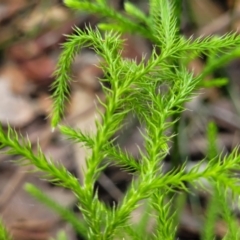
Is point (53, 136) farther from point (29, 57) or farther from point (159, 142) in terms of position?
point (159, 142)

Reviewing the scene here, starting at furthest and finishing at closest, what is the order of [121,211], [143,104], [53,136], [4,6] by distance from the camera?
[4,6], [53,136], [143,104], [121,211]

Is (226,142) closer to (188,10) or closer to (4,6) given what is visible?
(188,10)

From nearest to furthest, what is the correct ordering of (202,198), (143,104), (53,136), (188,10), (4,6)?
(143,104)
(202,198)
(53,136)
(188,10)
(4,6)

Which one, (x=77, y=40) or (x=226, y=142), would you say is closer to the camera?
(x=77, y=40)

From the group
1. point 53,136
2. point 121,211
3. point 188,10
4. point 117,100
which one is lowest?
point 53,136

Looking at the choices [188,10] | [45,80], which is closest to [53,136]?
[45,80]

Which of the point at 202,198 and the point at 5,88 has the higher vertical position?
the point at 5,88

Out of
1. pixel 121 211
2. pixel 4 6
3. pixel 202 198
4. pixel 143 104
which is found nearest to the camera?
pixel 121 211

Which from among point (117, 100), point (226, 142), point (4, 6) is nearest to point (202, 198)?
point (226, 142)

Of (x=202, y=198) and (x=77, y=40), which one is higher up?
(x=77, y=40)
